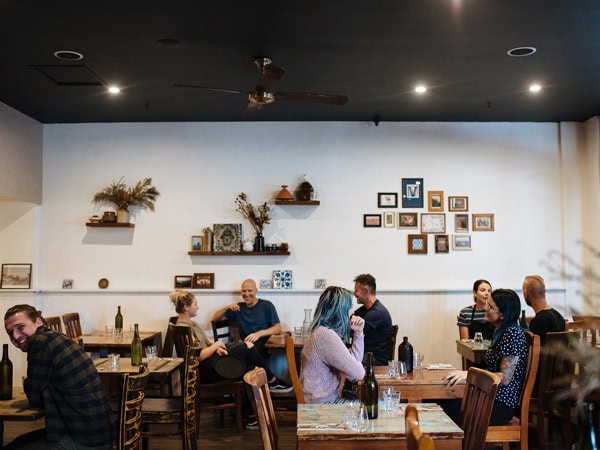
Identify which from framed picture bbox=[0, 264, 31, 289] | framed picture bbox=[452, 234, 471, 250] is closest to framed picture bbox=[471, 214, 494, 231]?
framed picture bbox=[452, 234, 471, 250]

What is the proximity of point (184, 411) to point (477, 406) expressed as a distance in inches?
88.6

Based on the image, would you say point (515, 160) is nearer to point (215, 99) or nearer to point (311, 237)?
point (311, 237)

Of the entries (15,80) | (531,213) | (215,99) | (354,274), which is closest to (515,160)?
(531,213)

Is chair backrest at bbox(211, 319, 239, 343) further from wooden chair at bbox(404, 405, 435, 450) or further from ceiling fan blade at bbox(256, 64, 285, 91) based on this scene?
wooden chair at bbox(404, 405, 435, 450)

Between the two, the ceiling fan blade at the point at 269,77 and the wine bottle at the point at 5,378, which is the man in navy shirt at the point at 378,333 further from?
the wine bottle at the point at 5,378

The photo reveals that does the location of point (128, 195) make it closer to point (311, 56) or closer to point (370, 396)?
point (311, 56)

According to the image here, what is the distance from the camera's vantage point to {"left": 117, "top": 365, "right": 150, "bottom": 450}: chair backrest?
369 centimetres

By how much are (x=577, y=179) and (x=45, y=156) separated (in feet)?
21.4

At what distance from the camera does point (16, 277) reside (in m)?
7.70

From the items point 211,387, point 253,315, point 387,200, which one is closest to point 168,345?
point 253,315

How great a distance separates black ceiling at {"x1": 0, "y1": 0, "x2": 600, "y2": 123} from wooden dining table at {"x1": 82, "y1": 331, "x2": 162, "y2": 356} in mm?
2543

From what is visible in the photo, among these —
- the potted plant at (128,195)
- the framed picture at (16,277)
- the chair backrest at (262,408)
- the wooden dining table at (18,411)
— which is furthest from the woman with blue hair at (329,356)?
the framed picture at (16,277)

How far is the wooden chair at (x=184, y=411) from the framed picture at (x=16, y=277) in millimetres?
3622

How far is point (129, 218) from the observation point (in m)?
7.75
